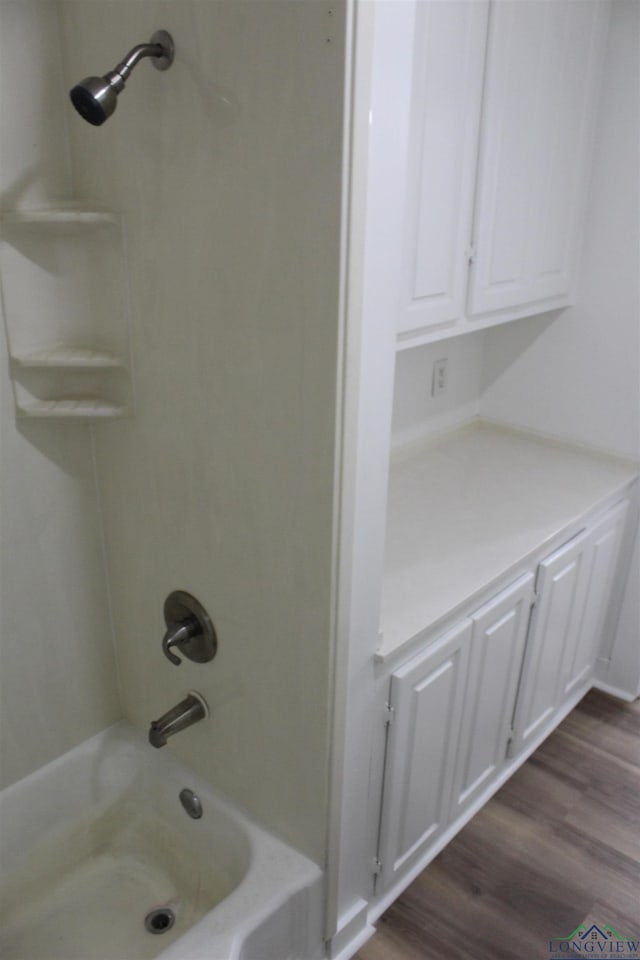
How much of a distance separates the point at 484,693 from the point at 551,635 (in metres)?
0.36

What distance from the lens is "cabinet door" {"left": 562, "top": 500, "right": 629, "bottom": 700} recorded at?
2250 mm

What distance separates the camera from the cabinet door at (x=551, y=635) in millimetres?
2025

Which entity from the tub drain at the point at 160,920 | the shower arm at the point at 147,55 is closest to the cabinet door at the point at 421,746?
the tub drain at the point at 160,920

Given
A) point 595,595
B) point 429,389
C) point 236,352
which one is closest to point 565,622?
point 595,595

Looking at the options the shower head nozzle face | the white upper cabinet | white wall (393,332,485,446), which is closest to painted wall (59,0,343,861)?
→ the shower head nozzle face

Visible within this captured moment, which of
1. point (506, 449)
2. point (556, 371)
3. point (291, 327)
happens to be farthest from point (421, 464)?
point (291, 327)

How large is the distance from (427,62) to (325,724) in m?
1.28

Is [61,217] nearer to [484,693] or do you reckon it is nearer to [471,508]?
[471,508]

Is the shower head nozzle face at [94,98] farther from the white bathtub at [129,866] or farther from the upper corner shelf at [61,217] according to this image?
the white bathtub at [129,866]

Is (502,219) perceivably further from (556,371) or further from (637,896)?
(637,896)

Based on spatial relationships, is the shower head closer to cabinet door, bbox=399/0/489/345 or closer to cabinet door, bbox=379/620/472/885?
cabinet door, bbox=399/0/489/345

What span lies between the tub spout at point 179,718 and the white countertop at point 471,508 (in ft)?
1.50

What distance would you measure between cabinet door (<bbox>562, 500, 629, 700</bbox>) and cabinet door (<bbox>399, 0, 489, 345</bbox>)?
0.90 metres

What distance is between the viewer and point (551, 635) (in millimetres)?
2139
